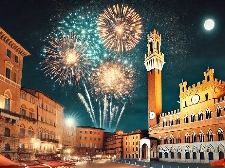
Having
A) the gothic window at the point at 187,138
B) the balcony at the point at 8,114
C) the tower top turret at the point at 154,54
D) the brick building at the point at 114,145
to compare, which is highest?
the tower top turret at the point at 154,54

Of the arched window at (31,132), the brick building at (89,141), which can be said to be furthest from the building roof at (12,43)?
the brick building at (89,141)

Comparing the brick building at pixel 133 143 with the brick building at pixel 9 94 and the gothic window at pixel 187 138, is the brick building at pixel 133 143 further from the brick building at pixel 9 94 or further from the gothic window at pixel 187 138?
the brick building at pixel 9 94

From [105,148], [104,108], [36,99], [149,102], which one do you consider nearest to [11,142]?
[36,99]

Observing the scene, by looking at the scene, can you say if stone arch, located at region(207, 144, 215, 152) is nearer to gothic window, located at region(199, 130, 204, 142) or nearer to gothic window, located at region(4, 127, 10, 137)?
gothic window, located at region(199, 130, 204, 142)

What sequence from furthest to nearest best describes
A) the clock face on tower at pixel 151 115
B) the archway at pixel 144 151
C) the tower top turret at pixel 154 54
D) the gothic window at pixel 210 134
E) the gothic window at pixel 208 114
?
the tower top turret at pixel 154 54
the clock face on tower at pixel 151 115
the archway at pixel 144 151
the gothic window at pixel 208 114
the gothic window at pixel 210 134

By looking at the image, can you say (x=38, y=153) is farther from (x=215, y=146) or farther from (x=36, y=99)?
(x=215, y=146)

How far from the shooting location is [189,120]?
63875 millimetres

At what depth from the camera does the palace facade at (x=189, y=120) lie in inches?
2168

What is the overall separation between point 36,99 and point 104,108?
16349mm

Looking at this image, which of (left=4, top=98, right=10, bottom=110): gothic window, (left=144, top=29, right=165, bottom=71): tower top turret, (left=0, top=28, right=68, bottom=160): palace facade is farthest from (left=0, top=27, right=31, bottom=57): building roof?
(left=144, top=29, right=165, bottom=71): tower top turret

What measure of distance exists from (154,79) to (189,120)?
67.1ft

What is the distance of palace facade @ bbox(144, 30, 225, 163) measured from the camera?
5506 centimetres

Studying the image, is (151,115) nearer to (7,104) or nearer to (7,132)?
(7,104)

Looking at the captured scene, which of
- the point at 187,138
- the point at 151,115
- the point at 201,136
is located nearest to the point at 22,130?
the point at 201,136
